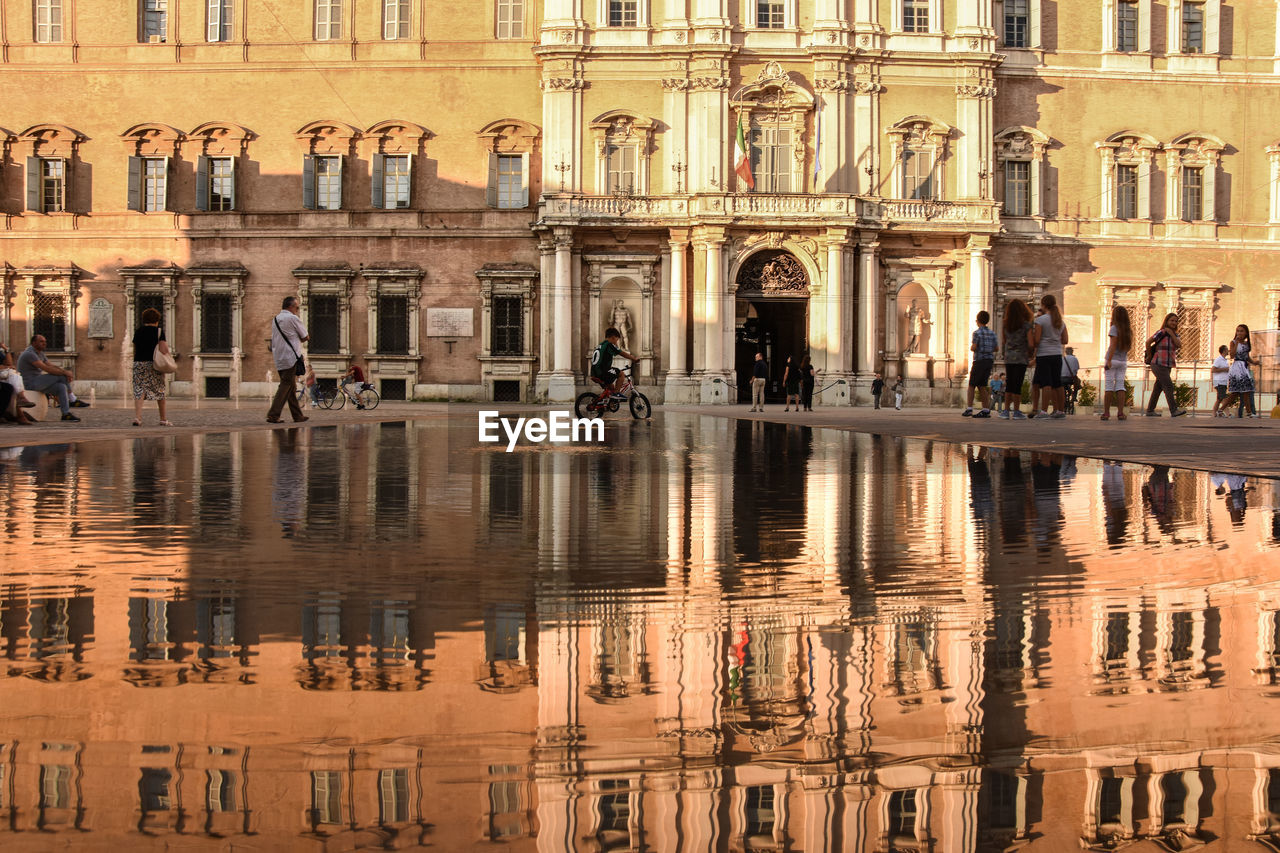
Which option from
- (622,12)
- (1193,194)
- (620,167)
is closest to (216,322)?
(620,167)

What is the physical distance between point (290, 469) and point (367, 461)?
54.1 inches

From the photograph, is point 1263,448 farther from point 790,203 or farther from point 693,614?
point 790,203

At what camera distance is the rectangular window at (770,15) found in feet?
140

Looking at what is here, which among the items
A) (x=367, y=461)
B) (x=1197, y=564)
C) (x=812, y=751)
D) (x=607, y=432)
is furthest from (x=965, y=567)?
(x=607, y=432)

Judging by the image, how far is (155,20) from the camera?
4528 centimetres

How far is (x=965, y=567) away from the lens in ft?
17.9

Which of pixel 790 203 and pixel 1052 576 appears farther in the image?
pixel 790 203

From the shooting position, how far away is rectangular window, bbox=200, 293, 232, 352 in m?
44.9

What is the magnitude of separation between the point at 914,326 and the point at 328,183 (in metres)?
19.4

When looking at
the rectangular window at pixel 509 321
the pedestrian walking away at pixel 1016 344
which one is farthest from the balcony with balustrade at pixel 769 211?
the pedestrian walking away at pixel 1016 344

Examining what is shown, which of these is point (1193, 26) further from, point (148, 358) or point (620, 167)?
point (148, 358)

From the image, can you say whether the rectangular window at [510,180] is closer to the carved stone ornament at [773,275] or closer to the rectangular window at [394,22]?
the rectangular window at [394,22]

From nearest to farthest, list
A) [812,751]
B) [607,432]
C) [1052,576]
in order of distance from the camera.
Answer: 1. [812,751]
2. [1052,576]
3. [607,432]

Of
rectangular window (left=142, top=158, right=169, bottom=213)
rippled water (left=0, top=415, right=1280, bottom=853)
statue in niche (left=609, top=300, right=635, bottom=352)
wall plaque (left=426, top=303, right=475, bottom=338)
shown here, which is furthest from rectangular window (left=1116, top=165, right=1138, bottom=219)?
rippled water (left=0, top=415, right=1280, bottom=853)
